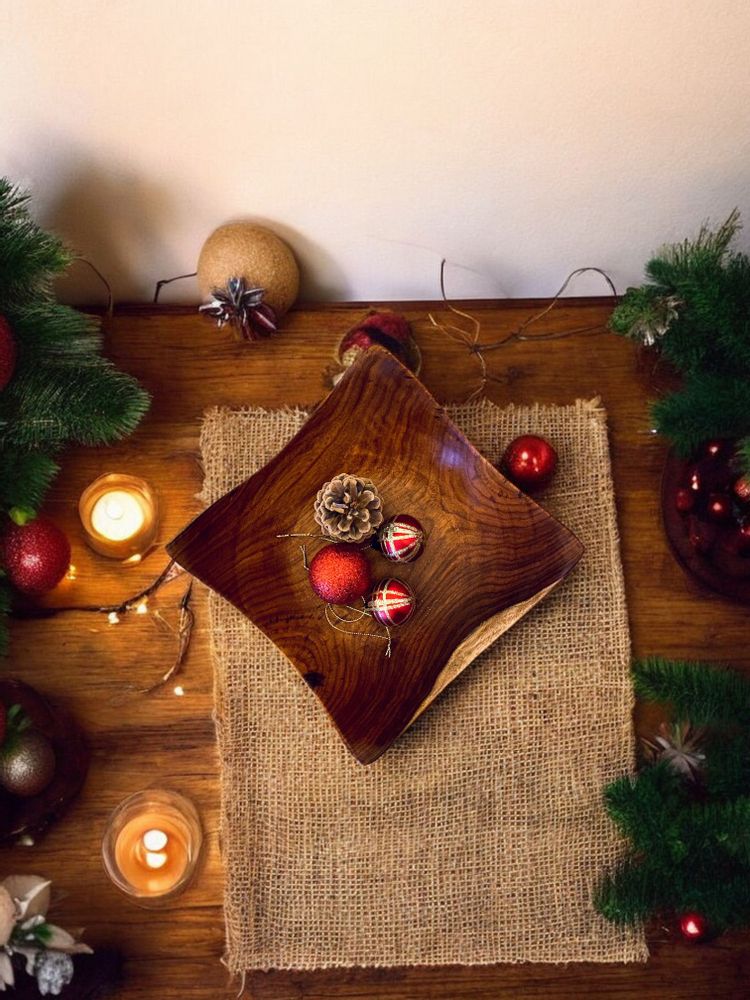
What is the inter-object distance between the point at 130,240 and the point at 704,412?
636mm

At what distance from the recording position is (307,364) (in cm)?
96

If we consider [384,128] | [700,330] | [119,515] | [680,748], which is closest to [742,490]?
[700,330]

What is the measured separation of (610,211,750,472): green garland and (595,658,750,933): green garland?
223mm

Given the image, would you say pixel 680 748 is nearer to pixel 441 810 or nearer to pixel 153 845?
pixel 441 810

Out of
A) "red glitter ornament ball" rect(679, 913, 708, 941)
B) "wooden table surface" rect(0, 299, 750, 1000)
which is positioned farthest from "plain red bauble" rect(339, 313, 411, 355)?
"red glitter ornament ball" rect(679, 913, 708, 941)

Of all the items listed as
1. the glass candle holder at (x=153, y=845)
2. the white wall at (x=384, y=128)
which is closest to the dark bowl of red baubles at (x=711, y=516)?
the white wall at (x=384, y=128)

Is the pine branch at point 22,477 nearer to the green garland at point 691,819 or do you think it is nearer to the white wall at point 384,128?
the white wall at point 384,128

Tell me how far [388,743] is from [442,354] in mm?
441

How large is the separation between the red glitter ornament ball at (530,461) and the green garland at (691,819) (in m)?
0.21

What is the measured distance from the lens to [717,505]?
0.83 meters

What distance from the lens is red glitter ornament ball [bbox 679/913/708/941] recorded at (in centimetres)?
81

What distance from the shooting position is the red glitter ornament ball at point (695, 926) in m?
0.81

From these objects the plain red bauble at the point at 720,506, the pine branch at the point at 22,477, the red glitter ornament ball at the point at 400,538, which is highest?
the plain red bauble at the point at 720,506

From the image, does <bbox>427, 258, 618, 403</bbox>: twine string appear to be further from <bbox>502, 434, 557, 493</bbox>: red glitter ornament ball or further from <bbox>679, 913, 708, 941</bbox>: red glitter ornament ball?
<bbox>679, 913, 708, 941</bbox>: red glitter ornament ball
